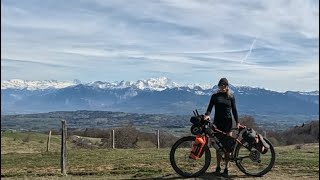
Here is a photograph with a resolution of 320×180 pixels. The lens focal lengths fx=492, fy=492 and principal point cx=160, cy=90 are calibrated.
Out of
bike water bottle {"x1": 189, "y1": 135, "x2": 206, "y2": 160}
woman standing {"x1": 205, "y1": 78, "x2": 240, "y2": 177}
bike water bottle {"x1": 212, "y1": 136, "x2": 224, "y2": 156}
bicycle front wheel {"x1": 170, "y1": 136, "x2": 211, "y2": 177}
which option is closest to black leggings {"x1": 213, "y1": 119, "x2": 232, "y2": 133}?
woman standing {"x1": 205, "y1": 78, "x2": 240, "y2": 177}

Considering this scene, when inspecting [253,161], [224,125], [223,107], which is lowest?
[253,161]

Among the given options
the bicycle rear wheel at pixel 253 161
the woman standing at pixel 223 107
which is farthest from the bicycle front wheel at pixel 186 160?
the bicycle rear wheel at pixel 253 161

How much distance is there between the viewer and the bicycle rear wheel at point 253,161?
462 inches

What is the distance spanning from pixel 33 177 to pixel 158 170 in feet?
11.2

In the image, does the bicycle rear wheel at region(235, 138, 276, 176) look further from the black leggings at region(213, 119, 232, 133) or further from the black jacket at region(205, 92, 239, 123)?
the black jacket at region(205, 92, 239, 123)

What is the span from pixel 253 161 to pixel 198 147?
142cm

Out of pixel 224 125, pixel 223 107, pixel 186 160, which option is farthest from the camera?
pixel 186 160

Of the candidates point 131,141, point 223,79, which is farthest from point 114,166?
point 131,141

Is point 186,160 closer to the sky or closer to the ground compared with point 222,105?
closer to the ground

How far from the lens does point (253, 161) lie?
38.8 feet

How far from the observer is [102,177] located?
13.0 m

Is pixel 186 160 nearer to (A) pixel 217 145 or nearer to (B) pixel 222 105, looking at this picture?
(A) pixel 217 145

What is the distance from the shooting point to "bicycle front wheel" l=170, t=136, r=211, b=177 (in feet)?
38.0

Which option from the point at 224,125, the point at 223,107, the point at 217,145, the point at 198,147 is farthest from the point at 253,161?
the point at 223,107
